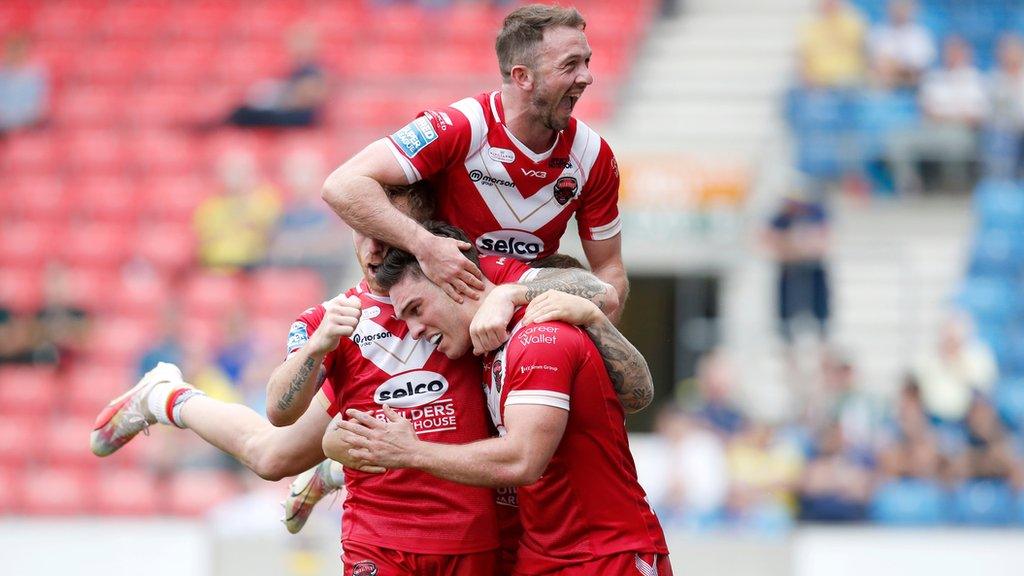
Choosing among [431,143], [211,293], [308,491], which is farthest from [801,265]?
[431,143]

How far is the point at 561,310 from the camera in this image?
15.9ft

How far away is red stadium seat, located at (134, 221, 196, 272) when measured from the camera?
541 inches

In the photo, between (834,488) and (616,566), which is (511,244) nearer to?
(616,566)

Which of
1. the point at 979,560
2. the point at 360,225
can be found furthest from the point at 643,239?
the point at 360,225

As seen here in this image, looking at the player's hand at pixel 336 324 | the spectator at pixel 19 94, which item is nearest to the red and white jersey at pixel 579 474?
the player's hand at pixel 336 324

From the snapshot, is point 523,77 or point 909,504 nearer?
point 523,77

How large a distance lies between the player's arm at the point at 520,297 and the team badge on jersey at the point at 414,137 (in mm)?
649

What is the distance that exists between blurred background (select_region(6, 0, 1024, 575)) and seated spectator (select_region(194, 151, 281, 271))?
0.03 metres

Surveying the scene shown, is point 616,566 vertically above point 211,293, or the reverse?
point 211,293

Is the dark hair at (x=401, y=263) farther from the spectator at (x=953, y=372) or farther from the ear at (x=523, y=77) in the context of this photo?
the spectator at (x=953, y=372)

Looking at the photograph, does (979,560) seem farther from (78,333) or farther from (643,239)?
(78,333)

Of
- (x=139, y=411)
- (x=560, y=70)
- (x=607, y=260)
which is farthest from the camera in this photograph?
(x=139, y=411)

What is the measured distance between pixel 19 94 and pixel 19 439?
4480mm

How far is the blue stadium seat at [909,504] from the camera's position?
33.7 ft
